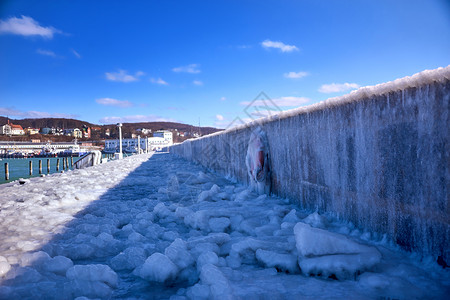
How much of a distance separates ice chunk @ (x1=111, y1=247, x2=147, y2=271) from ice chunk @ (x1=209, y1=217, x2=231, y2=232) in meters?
0.69

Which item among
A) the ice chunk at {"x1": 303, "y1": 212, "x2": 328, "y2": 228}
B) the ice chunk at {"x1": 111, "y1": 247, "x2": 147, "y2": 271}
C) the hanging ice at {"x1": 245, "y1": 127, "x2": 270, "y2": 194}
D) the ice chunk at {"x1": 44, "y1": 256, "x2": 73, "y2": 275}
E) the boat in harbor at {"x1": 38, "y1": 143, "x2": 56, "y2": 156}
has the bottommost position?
the ice chunk at {"x1": 111, "y1": 247, "x2": 147, "y2": 271}

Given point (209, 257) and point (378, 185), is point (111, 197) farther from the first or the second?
point (378, 185)

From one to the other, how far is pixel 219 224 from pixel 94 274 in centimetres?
113

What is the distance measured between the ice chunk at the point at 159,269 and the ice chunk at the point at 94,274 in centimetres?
16

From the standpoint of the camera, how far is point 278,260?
1636mm

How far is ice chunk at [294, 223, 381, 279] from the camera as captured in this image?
4.81 feet

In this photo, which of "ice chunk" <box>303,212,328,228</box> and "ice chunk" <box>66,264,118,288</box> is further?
"ice chunk" <box>303,212,328,228</box>

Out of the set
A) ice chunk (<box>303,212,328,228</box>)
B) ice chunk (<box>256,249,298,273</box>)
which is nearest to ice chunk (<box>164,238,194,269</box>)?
ice chunk (<box>256,249,298,273</box>)

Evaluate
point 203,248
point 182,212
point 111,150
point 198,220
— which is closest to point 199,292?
point 203,248

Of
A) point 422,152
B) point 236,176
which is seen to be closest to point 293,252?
point 422,152

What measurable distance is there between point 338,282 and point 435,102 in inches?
40.3

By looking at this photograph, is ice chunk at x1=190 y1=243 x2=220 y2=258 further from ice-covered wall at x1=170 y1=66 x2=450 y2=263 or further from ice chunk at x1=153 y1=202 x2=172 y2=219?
ice chunk at x1=153 y1=202 x2=172 y2=219

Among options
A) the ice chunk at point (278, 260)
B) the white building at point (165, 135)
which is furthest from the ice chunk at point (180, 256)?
the white building at point (165, 135)

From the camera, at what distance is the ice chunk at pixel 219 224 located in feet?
7.82
